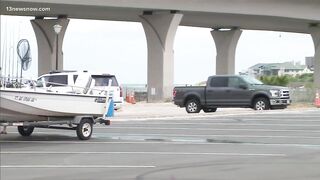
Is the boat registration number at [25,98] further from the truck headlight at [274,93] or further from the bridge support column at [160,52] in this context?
the bridge support column at [160,52]

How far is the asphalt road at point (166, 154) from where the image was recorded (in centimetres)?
1007

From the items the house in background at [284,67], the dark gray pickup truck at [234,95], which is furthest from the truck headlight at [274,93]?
the house in background at [284,67]

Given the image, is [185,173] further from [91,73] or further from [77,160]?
[91,73]

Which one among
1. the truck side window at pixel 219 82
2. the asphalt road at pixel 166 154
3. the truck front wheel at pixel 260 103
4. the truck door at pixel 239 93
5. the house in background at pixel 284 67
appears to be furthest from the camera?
the house in background at pixel 284 67

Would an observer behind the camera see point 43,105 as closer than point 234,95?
Yes

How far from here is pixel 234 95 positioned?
30.6 m

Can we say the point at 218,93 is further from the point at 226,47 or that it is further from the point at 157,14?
the point at 226,47

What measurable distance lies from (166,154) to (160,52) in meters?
41.9

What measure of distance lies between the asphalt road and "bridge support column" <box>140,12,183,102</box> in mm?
33152

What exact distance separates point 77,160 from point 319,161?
15.2 feet

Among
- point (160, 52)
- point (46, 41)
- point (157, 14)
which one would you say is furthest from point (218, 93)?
point (46, 41)

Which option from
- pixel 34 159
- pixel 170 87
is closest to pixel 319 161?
pixel 34 159

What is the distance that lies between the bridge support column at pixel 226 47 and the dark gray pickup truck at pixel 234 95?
41.0 metres

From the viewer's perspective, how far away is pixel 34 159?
11930mm
